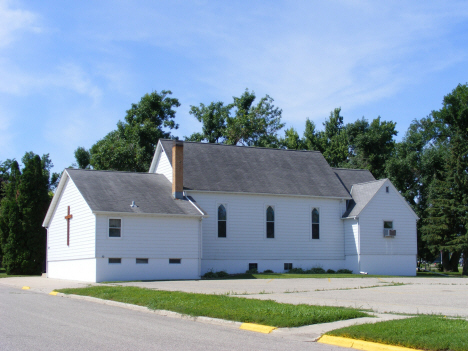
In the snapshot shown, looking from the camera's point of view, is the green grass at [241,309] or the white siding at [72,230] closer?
the green grass at [241,309]

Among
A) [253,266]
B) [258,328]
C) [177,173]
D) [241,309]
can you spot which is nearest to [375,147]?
[253,266]

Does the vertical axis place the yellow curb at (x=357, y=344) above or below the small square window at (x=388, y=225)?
below

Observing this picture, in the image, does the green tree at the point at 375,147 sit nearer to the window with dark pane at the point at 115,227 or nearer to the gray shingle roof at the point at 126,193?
the gray shingle roof at the point at 126,193

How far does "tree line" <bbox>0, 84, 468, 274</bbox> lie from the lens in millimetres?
46750

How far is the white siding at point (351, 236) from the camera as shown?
37.4 meters

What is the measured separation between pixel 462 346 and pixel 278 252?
91.6 feet

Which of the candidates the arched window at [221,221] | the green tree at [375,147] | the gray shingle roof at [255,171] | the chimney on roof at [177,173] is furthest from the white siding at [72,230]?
the green tree at [375,147]

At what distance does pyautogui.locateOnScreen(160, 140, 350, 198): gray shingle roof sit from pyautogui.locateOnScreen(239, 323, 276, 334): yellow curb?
74.4 ft

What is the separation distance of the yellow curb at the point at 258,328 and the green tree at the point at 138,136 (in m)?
42.0

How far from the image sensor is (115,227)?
30.3m

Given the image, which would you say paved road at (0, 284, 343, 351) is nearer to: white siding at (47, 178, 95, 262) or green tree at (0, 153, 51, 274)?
white siding at (47, 178, 95, 262)

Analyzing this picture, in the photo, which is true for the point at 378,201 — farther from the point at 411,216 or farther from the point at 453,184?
the point at 453,184

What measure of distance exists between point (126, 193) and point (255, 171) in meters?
10.2

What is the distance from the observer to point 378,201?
1487 inches
